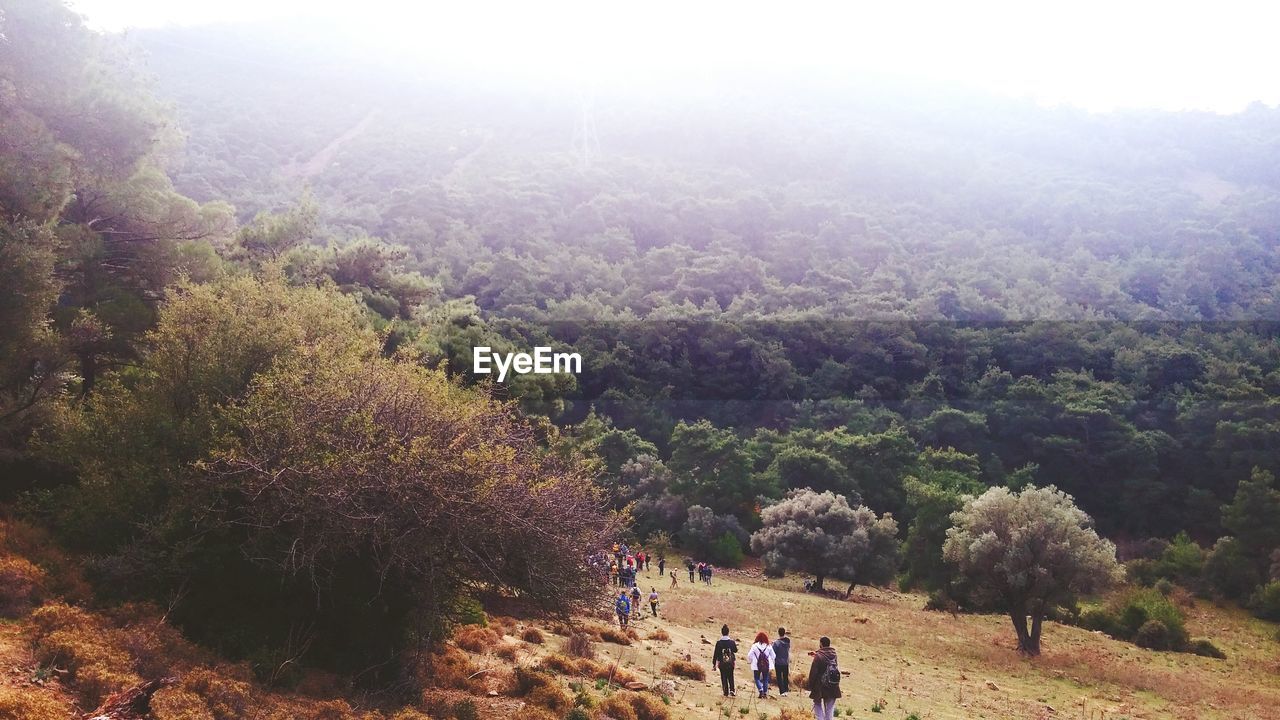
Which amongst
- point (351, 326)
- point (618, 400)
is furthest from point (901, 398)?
point (351, 326)

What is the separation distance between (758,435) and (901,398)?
17.8 metres

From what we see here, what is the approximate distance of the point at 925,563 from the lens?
132 feet

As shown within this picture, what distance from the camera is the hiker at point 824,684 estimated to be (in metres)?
11.5

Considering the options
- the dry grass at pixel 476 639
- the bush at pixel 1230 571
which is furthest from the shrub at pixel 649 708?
the bush at pixel 1230 571

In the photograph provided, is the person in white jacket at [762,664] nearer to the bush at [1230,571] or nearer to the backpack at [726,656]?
the backpack at [726,656]

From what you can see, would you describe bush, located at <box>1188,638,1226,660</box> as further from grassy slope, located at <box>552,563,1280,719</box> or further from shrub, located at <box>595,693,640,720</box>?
shrub, located at <box>595,693,640,720</box>

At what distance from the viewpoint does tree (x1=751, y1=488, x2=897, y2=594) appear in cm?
4053

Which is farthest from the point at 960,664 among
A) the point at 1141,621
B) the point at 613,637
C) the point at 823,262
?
the point at 823,262

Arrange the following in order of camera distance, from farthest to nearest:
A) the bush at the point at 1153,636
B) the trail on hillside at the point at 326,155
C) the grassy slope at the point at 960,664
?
the trail on hillside at the point at 326,155
the bush at the point at 1153,636
the grassy slope at the point at 960,664

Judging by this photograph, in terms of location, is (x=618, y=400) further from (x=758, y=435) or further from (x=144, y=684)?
(x=144, y=684)

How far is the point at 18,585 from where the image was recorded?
10.8 m

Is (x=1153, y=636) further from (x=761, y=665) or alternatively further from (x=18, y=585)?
(x=18, y=585)

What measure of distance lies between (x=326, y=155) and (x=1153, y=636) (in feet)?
500

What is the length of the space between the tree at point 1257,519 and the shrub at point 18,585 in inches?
2173
